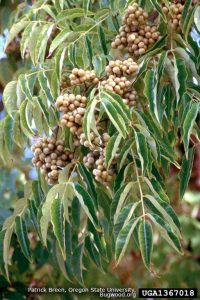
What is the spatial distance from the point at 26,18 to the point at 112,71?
1.63 ft

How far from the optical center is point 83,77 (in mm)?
1545

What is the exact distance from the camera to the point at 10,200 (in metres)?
2.97

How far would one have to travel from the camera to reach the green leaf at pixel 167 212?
141cm

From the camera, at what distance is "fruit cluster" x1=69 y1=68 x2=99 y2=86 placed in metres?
1.54

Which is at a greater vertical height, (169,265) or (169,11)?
(169,11)

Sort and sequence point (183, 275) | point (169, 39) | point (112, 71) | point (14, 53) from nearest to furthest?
1. point (112, 71)
2. point (169, 39)
3. point (183, 275)
4. point (14, 53)

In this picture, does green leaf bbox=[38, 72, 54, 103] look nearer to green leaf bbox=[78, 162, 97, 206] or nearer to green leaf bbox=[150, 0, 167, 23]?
green leaf bbox=[78, 162, 97, 206]

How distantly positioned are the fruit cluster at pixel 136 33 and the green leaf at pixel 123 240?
1.54ft

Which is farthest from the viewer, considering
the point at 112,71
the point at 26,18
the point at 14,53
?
the point at 14,53

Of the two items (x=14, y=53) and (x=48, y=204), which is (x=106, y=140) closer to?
(x=48, y=204)

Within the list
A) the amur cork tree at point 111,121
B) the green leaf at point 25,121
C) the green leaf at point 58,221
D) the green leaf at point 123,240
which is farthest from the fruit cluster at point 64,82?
the green leaf at point 123,240

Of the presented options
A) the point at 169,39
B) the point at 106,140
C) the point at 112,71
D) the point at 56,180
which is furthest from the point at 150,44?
the point at 56,180

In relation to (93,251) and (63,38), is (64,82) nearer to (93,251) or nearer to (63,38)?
(63,38)

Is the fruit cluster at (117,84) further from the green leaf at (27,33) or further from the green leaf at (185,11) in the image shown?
the green leaf at (27,33)
